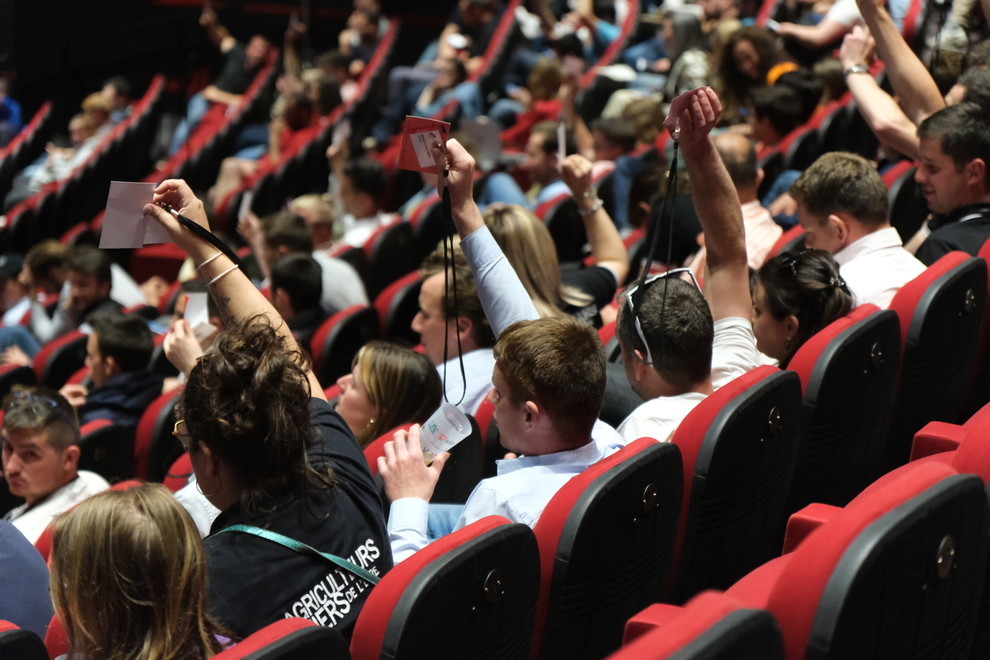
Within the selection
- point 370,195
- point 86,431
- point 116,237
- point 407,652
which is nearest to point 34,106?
point 370,195

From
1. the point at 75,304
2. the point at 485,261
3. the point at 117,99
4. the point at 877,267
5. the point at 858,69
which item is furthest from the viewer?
the point at 117,99

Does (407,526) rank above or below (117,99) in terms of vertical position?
above

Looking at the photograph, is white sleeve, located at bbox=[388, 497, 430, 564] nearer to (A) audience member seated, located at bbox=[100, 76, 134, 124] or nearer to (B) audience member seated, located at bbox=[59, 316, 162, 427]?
(B) audience member seated, located at bbox=[59, 316, 162, 427]

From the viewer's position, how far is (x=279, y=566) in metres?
1.22

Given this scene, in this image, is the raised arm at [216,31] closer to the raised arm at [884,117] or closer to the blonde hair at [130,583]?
the raised arm at [884,117]

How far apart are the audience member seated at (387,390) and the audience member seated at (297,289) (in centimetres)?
107

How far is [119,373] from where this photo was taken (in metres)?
2.98

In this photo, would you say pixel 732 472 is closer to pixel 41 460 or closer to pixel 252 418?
pixel 252 418

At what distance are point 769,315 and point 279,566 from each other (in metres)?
1.08

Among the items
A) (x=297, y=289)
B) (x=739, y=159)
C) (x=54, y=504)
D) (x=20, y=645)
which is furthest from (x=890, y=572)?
(x=297, y=289)

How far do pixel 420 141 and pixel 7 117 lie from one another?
686cm

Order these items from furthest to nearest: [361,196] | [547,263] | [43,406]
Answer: [361,196] < [547,263] < [43,406]

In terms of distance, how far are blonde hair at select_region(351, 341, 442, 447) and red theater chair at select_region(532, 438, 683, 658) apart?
2.14 ft

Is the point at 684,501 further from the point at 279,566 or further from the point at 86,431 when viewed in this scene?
the point at 86,431
